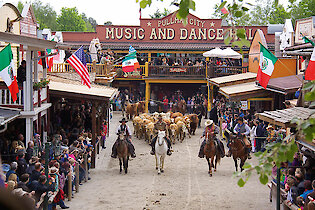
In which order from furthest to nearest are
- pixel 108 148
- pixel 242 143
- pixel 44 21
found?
1. pixel 44 21
2. pixel 108 148
3. pixel 242 143

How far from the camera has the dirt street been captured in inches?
520

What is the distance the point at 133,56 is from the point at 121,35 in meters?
13.4

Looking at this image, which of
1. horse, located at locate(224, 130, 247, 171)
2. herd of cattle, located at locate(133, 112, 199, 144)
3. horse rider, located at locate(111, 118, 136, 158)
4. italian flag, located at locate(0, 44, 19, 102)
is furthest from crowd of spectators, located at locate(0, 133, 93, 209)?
herd of cattle, located at locate(133, 112, 199, 144)

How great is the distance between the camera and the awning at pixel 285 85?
19391 mm

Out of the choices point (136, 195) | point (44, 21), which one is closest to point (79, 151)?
point (136, 195)

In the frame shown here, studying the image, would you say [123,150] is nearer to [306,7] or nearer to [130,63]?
[130,63]

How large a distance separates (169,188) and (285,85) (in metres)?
8.54

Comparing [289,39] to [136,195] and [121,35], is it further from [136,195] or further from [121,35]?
[136,195]

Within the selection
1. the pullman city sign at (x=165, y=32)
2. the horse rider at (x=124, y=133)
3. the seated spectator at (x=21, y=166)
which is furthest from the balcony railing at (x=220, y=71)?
the seated spectator at (x=21, y=166)

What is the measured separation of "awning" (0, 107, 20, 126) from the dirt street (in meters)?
3.04

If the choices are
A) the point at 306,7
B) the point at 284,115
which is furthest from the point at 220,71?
the point at 306,7

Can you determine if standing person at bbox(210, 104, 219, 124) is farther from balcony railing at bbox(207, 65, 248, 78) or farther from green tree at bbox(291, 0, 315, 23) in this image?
green tree at bbox(291, 0, 315, 23)

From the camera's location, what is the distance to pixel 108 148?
77.2 ft

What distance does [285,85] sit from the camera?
20516 millimetres
